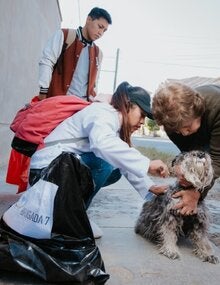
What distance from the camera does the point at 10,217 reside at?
2459 mm

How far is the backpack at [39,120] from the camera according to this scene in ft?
9.20

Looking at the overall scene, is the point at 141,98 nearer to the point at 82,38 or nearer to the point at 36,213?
the point at 36,213

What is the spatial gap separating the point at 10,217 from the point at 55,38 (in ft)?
7.24

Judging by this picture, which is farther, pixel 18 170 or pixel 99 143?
pixel 18 170

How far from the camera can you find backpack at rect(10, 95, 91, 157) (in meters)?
2.80

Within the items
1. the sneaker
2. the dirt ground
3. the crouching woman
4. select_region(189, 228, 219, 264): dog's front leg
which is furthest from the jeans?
the dirt ground

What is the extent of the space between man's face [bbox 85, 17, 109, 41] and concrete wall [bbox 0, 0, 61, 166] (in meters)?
2.31

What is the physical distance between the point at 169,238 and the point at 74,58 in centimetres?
203

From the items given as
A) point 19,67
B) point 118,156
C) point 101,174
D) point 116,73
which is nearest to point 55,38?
point 101,174

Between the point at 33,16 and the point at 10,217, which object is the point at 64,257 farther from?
the point at 33,16

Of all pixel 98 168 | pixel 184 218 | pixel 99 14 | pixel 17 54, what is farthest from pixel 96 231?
pixel 17 54

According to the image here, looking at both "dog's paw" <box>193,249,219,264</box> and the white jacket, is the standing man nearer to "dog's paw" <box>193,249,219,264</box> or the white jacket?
the white jacket

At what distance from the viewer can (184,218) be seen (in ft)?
10.2

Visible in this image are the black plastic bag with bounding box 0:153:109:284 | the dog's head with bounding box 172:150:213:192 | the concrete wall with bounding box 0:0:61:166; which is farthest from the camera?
the concrete wall with bounding box 0:0:61:166
